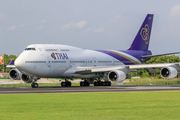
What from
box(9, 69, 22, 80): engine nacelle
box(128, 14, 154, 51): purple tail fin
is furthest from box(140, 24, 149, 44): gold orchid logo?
box(9, 69, 22, 80): engine nacelle

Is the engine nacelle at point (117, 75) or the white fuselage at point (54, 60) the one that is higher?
the white fuselage at point (54, 60)

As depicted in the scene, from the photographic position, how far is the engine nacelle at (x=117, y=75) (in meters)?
46.8

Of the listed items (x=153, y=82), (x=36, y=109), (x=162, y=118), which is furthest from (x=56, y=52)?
(x=162, y=118)

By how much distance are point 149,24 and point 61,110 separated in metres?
47.5

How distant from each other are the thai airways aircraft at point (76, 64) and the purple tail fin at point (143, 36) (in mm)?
1005

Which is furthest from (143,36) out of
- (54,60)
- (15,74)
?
(15,74)

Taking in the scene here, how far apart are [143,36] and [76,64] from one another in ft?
53.1

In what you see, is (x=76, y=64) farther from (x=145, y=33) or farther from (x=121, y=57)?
(x=145, y=33)

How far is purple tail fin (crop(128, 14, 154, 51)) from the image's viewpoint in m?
62.2

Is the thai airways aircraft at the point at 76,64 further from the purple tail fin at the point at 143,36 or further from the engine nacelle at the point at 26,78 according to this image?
the purple tail fin at the point at 143,36

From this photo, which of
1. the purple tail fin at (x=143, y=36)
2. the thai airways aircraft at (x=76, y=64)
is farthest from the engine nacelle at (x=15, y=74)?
the purple tail fin at (x=143, y=36)

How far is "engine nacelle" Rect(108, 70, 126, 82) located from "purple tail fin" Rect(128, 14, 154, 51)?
574 inches

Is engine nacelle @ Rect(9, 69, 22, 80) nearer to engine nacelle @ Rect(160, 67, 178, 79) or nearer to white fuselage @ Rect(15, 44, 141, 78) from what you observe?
white fuselage @ Rect(15, 44, 141, 78)

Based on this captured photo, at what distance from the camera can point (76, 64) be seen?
51812 mm
